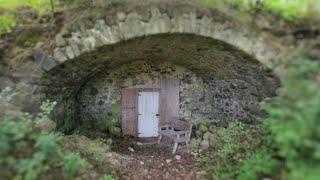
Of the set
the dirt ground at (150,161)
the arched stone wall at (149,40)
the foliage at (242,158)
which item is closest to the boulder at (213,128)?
the dirt ground at (150,161)

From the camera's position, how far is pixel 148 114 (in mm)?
8781

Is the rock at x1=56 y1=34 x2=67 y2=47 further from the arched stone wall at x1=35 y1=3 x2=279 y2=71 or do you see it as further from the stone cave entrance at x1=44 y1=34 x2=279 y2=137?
the stone cave entrance at x1=44 y1=34 x2=279 y2=137

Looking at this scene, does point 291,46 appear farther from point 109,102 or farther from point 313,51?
point 109,102

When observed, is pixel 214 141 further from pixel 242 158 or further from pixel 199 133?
pixel 242 158

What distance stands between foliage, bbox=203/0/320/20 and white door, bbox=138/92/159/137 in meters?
3.72

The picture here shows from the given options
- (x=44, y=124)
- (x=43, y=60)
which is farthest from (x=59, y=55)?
(x=44, y=124)

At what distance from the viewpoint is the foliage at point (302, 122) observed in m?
3.80

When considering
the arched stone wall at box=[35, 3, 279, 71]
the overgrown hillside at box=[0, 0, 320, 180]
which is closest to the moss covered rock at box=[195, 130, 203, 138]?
the overgrown hillside at box=[0, 0, 320, 180]

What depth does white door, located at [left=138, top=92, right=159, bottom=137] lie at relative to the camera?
28.6 feet

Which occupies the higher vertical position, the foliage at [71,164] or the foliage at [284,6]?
the foliage at [284,6]

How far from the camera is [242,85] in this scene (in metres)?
7.46

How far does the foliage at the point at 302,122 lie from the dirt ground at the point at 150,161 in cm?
246

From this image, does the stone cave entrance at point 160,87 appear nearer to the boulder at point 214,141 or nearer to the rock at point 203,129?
the rock at point 203,129

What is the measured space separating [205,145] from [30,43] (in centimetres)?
446
